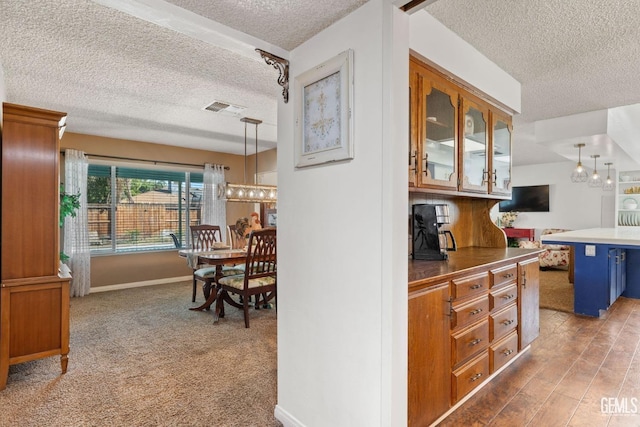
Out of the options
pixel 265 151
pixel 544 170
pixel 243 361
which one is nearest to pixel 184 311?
pixel 243 361

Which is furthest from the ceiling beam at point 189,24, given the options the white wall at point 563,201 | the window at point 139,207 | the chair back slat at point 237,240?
the white wall at point 563,201

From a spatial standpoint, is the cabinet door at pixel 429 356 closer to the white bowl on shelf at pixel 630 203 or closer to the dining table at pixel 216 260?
the dining table at pixel 216 260

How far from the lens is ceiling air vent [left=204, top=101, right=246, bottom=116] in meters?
3.81

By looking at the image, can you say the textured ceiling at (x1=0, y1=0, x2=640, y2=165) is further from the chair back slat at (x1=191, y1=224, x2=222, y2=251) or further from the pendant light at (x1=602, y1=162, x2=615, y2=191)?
the pendant light at (x1=602, y1=162, x2=615, y2=191)

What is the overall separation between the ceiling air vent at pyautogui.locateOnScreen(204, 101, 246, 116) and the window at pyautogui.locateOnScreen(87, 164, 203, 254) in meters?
2.52

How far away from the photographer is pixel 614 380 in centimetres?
243

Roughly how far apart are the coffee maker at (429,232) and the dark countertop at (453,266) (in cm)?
8

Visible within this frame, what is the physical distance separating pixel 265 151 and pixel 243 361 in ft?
14.3

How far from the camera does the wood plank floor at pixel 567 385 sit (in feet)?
6.53

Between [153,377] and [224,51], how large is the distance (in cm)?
251

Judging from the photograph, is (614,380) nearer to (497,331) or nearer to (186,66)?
(497,331)

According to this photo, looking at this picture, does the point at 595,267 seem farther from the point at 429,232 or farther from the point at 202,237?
the point at 202,237

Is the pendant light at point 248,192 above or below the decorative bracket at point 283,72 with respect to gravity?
below

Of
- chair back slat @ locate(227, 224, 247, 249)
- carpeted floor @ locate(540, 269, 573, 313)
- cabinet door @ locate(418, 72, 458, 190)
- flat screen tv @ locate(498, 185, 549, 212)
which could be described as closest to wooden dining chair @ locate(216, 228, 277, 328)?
chair back slat @ locate(227, 224, 247, 249)
